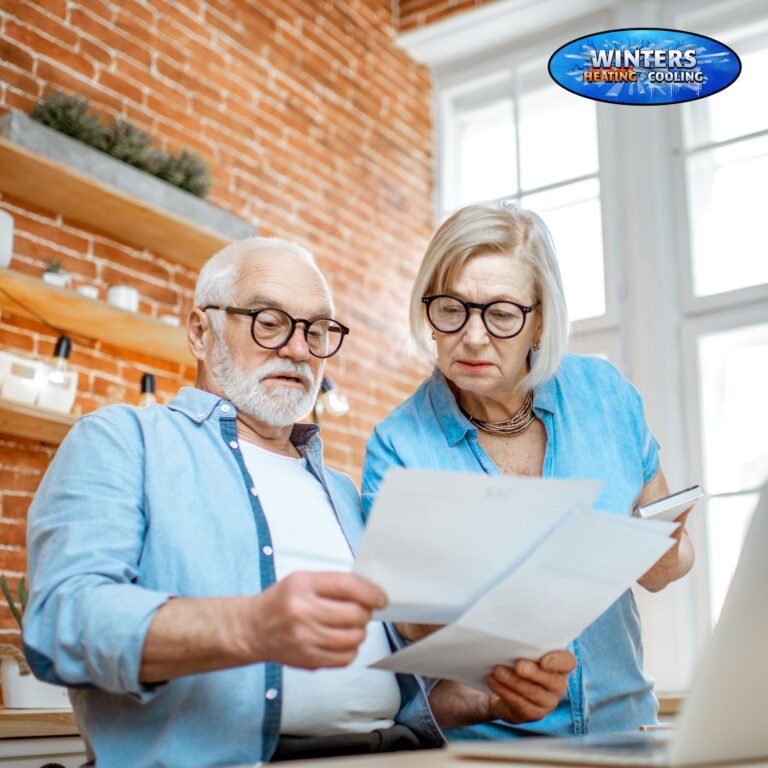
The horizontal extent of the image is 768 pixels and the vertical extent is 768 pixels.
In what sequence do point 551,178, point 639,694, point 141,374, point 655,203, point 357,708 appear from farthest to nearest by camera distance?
point 551,178 < point 655,203 < point 141,374 < point 639,694 < point 357,708

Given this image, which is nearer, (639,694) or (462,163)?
(639,694)

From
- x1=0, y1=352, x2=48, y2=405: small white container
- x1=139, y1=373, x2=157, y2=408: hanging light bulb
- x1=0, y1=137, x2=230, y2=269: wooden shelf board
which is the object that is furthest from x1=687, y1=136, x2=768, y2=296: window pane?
x1=0, y1=352, x2=48, y2=405: small white container

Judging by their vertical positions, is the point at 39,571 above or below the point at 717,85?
below

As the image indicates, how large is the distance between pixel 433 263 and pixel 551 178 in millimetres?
3044

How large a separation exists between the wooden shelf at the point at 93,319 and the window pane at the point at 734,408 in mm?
2046

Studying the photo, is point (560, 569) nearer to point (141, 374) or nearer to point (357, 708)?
point (357, 708)

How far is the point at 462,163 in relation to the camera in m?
5.01

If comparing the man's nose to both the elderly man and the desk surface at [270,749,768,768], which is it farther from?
the desk surface at [270,749,768,768]

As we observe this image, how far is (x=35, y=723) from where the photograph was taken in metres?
1.98

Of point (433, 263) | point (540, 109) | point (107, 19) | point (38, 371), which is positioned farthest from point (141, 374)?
point (540, 109)

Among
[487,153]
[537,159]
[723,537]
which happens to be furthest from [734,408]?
[487,153]

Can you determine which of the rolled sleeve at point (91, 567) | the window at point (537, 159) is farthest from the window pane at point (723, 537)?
the rolled sleeve at point (91, 567)

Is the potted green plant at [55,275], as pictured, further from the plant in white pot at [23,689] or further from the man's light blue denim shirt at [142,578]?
the man's light blue denim shirt at [142,578]

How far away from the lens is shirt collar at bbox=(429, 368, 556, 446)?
1.71 meters
